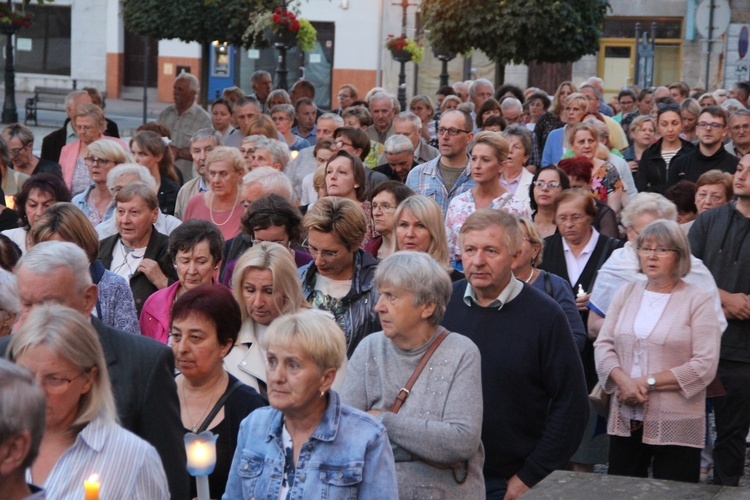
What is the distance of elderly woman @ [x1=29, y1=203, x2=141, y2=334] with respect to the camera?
590 centimetres

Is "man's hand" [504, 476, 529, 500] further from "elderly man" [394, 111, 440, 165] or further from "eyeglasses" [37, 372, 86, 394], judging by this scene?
"elderly man" [394, 111, 440, 165]

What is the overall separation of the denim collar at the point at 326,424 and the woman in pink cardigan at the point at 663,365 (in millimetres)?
2923

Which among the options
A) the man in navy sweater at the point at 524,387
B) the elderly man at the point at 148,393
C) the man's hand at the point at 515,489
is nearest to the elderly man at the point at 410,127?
the man in navy sweater at the point at 524,387

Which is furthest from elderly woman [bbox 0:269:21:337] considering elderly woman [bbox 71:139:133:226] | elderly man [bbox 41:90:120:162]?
elderly man [bbox 41:90:120:162]

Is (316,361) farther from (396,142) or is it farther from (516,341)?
(396,142)

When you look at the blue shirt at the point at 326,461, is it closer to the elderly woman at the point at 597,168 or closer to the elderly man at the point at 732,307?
the elderly man at the point at 732,307

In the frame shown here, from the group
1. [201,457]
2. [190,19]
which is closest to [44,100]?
[190,19]

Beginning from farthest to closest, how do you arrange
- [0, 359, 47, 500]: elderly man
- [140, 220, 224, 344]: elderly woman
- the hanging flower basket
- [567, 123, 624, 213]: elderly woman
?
the hanging flower basket
[567, 123, 624, 213]: elderly woman
[140, 220, 224, 344]: elderly woman
[0, 359, 47, 500]: elderly man

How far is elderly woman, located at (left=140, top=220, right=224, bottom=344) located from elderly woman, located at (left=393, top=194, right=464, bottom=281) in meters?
0.97

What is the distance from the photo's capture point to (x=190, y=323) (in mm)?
4965

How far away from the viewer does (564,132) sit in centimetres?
1188

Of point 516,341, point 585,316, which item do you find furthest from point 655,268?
point 516,341

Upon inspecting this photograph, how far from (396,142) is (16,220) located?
323 centimetres

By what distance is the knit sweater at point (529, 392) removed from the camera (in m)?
5.12
